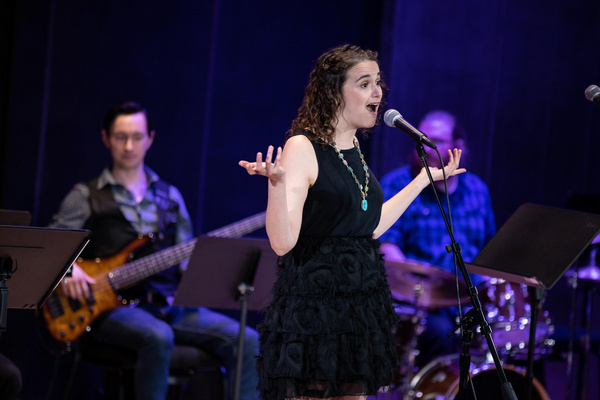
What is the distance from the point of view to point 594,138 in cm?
595

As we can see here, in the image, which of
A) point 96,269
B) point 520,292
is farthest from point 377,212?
point 96,269

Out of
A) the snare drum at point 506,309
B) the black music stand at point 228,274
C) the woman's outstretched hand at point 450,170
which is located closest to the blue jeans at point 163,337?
the black music stand at point 228,274

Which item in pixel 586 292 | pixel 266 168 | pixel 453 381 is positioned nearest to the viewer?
pixel 266 168

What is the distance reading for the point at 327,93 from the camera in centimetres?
272

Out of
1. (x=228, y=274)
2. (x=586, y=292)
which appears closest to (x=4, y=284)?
(x=228, y=274)

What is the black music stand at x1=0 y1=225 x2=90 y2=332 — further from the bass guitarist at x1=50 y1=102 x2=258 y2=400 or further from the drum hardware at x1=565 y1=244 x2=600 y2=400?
the drum hardware at x1=565 y1=244 x2=600 y2=400

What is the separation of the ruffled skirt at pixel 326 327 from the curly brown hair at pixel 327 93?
16.3 inches

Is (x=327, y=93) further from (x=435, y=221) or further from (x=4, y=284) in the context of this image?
(x=435, y=221)

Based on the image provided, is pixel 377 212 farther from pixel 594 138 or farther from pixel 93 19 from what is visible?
pixel 594 138

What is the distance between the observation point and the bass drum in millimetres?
4004

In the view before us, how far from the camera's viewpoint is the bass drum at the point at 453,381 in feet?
13.1

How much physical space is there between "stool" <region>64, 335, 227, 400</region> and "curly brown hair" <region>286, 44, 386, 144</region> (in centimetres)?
204

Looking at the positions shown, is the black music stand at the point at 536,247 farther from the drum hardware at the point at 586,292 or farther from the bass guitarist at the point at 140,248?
the bass guitarist at the point at 140,248

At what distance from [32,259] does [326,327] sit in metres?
1.13
